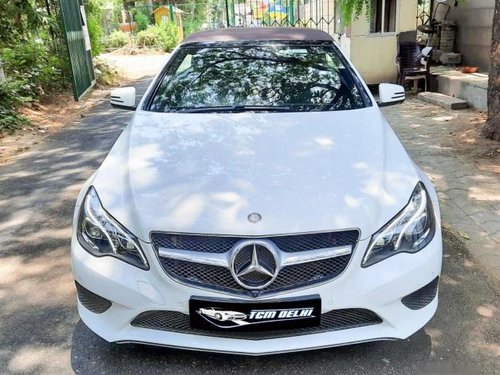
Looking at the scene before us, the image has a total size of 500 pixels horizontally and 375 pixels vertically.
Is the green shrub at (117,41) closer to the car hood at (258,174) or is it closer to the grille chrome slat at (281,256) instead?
the car hood at (258,174)

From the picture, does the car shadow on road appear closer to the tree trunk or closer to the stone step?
the tree trunk

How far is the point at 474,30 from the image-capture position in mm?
9484

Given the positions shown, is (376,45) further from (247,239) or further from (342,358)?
(247,239)

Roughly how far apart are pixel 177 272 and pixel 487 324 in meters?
1.77

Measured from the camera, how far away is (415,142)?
637 cm

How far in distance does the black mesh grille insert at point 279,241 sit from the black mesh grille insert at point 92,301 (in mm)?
399

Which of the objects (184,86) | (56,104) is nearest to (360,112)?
(184,86)

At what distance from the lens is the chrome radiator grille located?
2.12 m

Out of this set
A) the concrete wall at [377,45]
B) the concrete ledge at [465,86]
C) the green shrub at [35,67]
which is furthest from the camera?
the green shrub at [35,67]

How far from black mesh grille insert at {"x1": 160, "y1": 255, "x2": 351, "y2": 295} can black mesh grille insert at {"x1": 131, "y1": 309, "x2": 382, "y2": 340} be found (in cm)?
18

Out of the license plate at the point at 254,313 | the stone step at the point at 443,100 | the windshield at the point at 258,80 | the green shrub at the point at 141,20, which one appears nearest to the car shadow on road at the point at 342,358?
the license plate at the point at 254,313

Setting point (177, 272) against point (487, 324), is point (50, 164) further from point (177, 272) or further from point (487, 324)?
point (487, 324)

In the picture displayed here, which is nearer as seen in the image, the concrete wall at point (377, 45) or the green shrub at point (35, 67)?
the concrete wall at point (377, 45)

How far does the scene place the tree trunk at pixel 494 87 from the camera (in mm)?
5531
